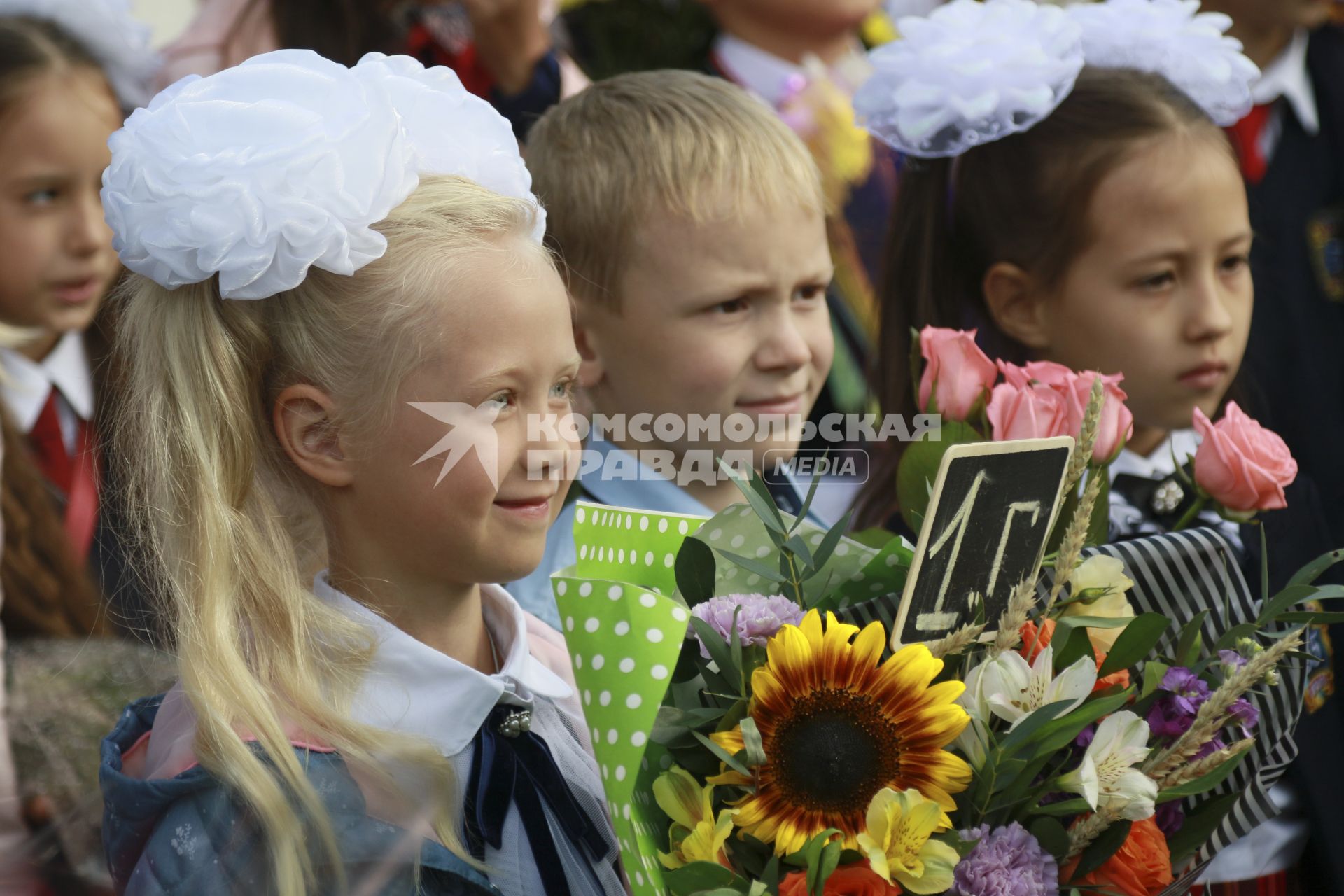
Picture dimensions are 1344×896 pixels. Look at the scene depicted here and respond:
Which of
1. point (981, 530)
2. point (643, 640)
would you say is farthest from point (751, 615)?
point (981, 530)

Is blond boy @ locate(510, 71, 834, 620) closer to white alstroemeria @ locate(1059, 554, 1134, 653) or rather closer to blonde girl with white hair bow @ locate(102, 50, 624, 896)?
blonde girl with white hair bow @ locate(102, 50, 624, 896)

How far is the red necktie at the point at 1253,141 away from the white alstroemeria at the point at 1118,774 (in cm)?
215

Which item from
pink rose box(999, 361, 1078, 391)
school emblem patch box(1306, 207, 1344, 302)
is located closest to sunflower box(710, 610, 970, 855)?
pink rose box(999, 361, 1078, 391)

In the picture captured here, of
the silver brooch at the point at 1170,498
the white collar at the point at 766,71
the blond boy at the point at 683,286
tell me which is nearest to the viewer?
the blond boy at the point at 683,286

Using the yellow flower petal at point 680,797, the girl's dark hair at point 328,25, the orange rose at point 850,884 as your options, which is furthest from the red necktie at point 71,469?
the orange rose at point 850,884

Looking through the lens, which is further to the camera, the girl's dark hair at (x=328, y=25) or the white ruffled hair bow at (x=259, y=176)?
the girl's dark hair at (x=328, y=25)

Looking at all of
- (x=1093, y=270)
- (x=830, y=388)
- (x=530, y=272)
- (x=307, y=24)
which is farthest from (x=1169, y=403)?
(x=307, y=24)

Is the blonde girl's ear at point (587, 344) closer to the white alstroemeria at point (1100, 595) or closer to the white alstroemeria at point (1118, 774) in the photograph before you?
the white alstroemeria at point (1100, 595)

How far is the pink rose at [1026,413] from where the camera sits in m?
1.17

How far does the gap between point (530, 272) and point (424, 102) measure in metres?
0.20

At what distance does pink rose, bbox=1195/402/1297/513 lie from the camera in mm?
1303

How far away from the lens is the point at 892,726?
39.6 inches

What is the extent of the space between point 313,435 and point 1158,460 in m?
1.37

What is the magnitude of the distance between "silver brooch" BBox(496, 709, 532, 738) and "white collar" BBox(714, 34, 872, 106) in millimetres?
2032
